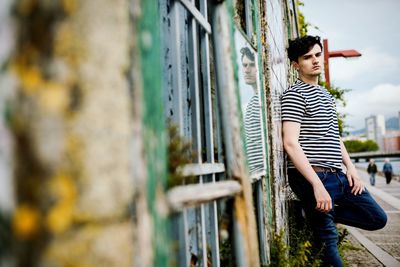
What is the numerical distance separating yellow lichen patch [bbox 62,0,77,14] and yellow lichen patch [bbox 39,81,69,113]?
0.36 feet

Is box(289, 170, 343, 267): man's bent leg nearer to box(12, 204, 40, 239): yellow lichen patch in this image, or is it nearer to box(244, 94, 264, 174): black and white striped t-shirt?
→ box(244, 94, 264, 174): black and white striped t-shirt

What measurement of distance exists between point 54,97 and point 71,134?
0.06 metres

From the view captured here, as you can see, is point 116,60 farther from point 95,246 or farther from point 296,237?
point 296,237

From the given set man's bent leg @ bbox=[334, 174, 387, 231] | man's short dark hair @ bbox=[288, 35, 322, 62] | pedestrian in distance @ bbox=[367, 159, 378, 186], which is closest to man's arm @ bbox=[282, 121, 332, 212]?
man's bent leg @ bbox=[334, 174, 387, 231]

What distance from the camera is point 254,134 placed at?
7.21 feet

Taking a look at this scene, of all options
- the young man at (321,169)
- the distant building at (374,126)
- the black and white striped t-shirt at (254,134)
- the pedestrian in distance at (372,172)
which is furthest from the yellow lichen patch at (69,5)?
the distant building at (374,126)

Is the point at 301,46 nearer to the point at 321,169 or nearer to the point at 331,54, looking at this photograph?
the point at 321,169

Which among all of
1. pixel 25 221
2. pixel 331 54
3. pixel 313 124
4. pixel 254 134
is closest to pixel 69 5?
pixel 25 221

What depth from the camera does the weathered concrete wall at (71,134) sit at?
0.48 meters

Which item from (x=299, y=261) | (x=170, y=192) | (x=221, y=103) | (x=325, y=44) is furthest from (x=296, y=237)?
(x=325, y=44)

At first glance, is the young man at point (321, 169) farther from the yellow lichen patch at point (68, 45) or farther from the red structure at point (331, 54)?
the red structure at point (331, 54)

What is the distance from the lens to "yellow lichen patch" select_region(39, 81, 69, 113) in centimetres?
50

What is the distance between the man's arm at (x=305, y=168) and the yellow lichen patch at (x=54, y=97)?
227 cm

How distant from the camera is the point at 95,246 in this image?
0.51 metres
